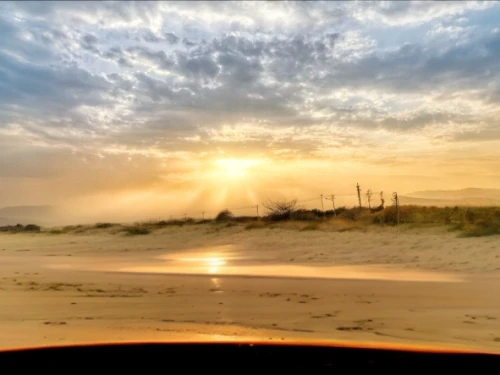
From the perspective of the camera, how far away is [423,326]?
513cm

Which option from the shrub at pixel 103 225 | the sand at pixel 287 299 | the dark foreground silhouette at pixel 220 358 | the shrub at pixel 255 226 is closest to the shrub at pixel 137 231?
the shrub at pixel 103 225

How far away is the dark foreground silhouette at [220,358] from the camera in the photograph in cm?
257

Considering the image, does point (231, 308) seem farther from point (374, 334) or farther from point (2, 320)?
point (2, 320)

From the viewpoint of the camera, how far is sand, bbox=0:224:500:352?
186 inches

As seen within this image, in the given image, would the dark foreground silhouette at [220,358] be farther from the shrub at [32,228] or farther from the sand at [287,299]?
the shrub at [32,228]

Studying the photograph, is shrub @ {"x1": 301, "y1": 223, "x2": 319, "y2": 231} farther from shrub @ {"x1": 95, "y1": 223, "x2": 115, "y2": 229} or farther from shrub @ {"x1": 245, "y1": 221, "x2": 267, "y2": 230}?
shrub @ {"x1": 95, "y1": 223, "x2": 115, "y2": 229}

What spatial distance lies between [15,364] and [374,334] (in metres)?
3.07

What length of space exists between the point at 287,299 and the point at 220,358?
167 inches

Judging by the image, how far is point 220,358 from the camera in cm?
270

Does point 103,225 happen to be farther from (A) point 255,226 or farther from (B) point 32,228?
(A) point 255,226

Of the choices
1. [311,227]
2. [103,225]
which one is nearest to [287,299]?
[311,227]

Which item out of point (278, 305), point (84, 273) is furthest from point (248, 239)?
point (278, 305)

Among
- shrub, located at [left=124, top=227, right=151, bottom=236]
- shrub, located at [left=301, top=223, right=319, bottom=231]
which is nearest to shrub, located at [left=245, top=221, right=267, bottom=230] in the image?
shrub, located at [left=301, top=223, right=319, bottom=231]

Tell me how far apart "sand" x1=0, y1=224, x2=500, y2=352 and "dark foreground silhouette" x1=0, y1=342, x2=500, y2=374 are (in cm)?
135
